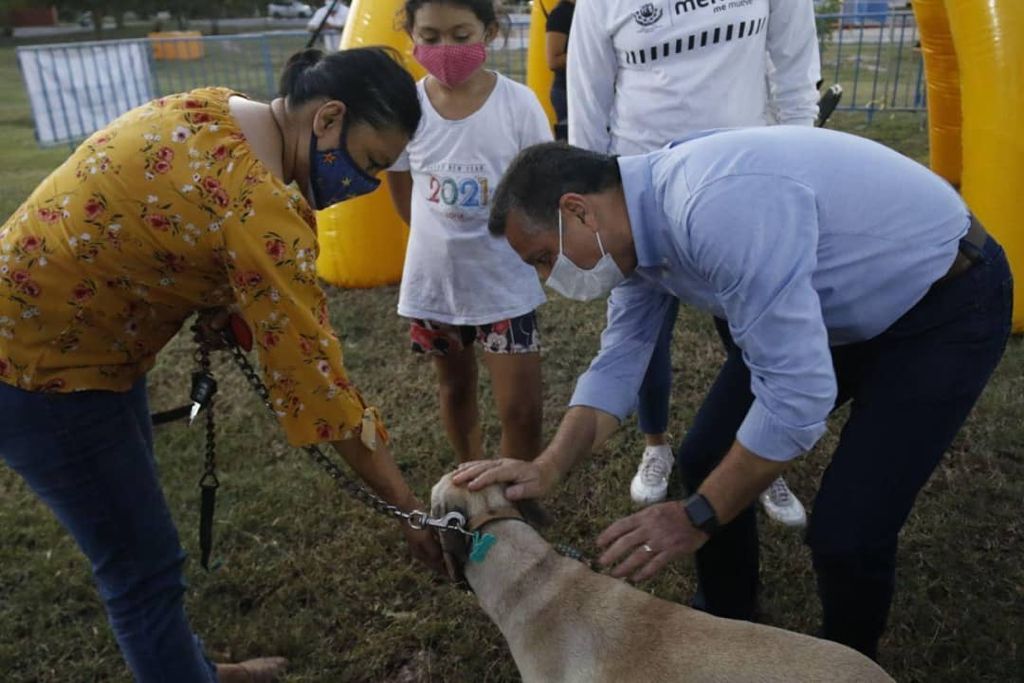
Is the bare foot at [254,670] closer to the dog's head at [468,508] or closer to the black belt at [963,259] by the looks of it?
the dog's head at [468,508]

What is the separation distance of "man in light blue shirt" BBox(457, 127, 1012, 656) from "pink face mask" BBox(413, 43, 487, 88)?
1.33 m

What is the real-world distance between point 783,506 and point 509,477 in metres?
1.69

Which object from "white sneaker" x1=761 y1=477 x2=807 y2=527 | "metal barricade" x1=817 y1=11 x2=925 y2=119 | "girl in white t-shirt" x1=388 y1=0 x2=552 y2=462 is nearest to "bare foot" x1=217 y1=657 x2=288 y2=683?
"girl in white t-shirt" x1=388 y1=0 x2=552 y2=462

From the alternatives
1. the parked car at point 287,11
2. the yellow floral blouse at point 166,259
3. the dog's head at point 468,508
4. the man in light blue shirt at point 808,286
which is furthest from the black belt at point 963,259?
the parked car at point 287,11

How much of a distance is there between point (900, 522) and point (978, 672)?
105cm

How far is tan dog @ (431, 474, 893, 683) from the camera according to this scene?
1.81 m

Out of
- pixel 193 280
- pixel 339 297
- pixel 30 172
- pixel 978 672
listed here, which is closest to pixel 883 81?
pixel 339 297

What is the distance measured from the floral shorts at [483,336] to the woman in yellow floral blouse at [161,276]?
46.3 inches

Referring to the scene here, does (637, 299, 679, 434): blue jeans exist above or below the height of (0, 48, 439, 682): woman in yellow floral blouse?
below

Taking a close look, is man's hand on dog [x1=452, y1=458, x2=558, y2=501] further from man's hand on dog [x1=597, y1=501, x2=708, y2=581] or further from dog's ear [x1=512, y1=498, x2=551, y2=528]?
man's hand on dog [x1=597, y1=501, x2=708, y2=581]

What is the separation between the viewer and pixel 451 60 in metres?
3.11

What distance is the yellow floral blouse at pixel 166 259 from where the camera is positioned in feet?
5.83

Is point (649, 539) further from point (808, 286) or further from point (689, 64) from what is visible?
point (689, 64)

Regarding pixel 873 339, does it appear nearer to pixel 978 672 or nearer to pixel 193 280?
pixel 978 672
